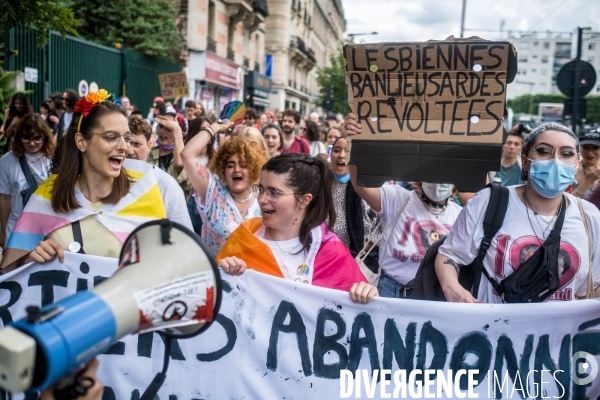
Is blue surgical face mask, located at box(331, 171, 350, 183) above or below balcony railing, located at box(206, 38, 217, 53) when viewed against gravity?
below

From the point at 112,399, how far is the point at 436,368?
144 centimetres

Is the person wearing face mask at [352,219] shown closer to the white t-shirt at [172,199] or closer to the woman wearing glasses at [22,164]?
the white t-shirt at [172,199]

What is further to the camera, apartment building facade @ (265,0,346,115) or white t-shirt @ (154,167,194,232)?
apartment building facade @ (265,0,346,115)

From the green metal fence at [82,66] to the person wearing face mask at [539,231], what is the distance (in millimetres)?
8096

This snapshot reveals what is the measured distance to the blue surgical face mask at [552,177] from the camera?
2892 mm

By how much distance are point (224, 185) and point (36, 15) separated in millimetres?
1533

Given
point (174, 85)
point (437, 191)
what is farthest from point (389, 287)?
point (174, 85)

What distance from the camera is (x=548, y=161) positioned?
2.94 metres

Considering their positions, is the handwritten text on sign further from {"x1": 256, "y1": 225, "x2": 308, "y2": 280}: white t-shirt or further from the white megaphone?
the white megaphone

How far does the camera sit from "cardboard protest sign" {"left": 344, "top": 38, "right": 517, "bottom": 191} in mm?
2949

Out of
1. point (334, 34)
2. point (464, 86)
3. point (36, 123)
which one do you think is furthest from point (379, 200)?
point (334, 34)

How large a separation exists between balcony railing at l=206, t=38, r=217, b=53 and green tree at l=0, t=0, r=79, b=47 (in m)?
20.9

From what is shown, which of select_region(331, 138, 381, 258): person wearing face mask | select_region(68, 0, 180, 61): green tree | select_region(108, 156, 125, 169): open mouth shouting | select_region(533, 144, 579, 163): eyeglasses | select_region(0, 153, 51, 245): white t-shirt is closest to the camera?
select_region(533, 144, 579, 163): eyeglasses

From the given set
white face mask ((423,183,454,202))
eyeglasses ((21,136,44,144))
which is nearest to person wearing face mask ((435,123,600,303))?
white face mask ((423,183,454,202))
